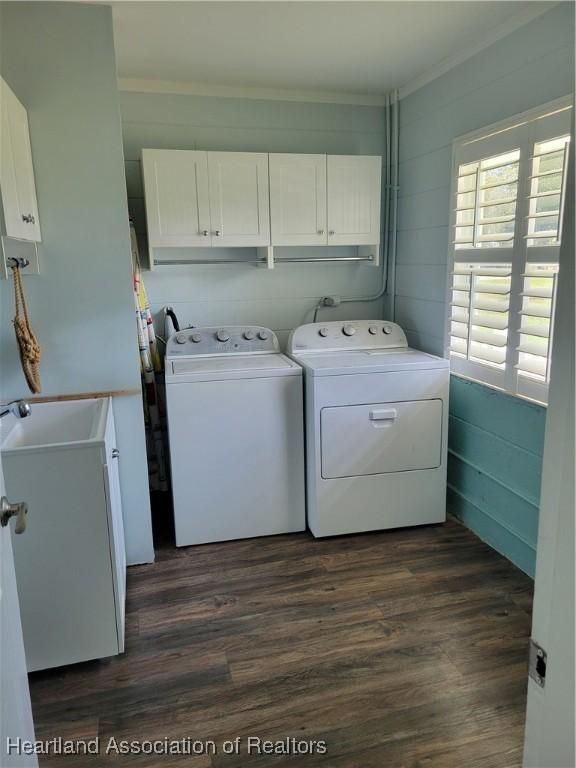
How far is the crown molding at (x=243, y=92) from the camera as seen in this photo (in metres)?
3.01

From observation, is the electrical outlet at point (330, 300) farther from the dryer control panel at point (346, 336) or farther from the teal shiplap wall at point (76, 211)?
the teal shiplap wall at point (76, 211)

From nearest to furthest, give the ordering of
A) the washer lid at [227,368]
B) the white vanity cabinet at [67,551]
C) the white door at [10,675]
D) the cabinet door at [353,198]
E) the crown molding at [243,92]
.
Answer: the white door at [10,675] → the white vanity cabinet at [67,551] → the washer lid at [227,368] → the crown molding at [243,92] → the cabinet door at [353,198]

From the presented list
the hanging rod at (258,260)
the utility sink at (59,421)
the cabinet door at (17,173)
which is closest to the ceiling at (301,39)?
the cabinet door at (17,173)

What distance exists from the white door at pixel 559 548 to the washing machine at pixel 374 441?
2022 millimetres

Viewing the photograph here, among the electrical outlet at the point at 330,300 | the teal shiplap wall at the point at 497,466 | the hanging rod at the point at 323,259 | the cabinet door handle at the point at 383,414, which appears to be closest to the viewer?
the teal shiplap wall at the point at 497,466

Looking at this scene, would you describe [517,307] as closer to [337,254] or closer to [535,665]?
[337,254]

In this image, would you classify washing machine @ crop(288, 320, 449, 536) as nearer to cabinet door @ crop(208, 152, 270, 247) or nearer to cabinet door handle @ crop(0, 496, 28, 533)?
cabinet door @ crop(208, 152, 270, 247)

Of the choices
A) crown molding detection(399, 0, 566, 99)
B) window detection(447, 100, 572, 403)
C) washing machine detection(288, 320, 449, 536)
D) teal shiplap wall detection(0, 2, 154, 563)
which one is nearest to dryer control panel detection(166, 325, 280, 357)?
washing machine detection(288, 320, 449, 536)

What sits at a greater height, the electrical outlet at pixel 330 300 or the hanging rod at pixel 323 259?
the hanging rod at pixel 323 259

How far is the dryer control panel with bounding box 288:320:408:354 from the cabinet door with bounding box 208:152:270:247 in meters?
0.60

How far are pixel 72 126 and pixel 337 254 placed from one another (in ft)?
5.80


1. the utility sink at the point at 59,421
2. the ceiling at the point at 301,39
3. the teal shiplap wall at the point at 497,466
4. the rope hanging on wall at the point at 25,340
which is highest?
the ceiling at the point at 301,39

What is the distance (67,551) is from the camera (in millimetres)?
1907

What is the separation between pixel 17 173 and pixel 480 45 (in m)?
2.11
